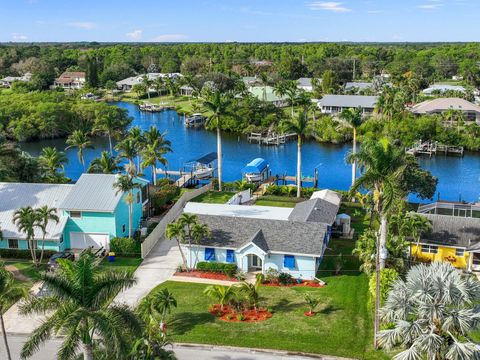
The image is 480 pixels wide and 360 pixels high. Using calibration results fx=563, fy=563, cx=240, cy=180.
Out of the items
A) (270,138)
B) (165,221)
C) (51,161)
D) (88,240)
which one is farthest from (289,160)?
(88,240)

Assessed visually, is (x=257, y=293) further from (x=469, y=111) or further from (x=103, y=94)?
(x=103, y=94)

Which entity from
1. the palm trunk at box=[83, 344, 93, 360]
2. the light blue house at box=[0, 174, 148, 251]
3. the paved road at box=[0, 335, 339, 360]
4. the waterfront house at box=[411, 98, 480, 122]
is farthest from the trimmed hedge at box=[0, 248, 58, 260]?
the waterfront house at box=[411, 98, 480, 122]

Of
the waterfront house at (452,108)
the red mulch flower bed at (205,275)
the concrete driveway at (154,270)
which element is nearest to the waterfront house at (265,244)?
the red mulch flower bed at (205,275)

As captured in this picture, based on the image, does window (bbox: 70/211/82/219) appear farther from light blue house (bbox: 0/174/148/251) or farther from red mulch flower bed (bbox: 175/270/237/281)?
red mulch flower bed (bbox: 175/270/237/281)

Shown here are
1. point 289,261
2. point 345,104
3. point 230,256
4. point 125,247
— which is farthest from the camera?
point 345,104

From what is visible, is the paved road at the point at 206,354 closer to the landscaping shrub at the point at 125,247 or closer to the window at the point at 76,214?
the landscaping shrub at the point at 125,247

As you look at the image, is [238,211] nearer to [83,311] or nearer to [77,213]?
[77,213]
